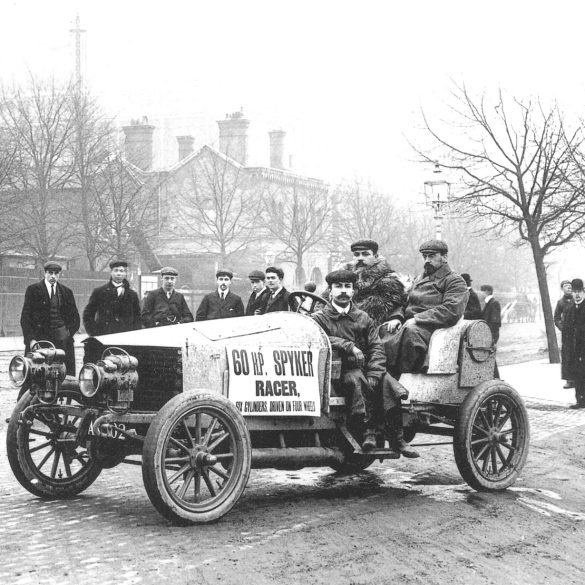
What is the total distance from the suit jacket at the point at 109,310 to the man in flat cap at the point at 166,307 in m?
0.69

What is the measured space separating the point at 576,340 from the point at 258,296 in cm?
511

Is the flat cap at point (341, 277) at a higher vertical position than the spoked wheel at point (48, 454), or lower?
higher

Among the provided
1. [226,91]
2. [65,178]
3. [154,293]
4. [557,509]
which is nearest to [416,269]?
[65,178]

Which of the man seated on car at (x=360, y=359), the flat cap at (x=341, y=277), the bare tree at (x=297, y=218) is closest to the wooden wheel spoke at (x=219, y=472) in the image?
the man seated on car at (x=360, y=359)

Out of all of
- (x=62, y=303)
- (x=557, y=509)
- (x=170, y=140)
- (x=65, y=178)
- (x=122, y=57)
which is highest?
(x=122, y=57)

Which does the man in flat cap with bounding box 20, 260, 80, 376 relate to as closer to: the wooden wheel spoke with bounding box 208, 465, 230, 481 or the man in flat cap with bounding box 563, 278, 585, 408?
the wooden wheel spoke with bounding box 208, 465, 230, 481

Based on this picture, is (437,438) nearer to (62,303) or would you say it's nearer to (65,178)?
(62,303)

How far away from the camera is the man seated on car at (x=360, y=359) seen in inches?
292

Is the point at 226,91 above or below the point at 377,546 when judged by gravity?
above

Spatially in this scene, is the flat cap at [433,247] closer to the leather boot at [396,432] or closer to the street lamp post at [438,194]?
the leather boot at [396,432]

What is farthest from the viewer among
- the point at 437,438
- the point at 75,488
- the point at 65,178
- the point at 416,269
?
the point at 416,269

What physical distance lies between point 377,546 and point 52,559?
6.11ft

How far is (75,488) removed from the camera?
728cm

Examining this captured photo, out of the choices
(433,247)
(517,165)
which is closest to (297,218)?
(517,165)
